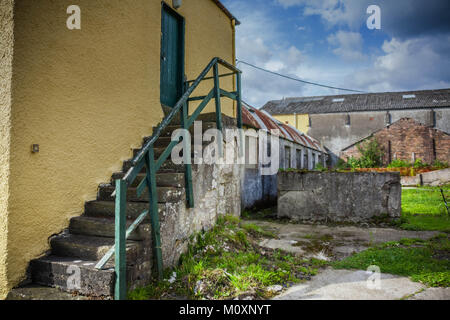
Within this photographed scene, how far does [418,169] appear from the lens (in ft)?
60.9

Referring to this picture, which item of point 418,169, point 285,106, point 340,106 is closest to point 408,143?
point 418,169

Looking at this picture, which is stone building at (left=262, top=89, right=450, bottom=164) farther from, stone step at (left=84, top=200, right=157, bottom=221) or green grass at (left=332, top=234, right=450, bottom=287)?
stone step at (left=84, top=200, right=157, bottom=221)

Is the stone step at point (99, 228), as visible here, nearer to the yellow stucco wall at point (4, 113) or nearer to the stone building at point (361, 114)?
the yellow stucco wall at point (4, 113)

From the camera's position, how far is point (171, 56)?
227 inches

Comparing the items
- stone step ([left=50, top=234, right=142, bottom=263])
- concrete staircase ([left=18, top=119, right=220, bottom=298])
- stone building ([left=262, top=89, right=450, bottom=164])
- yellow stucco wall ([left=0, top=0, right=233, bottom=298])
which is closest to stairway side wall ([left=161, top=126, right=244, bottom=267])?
concrete staircase ([left=18, top=119, right=220, bottom=298])

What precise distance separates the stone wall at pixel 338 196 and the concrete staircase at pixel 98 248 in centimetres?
398

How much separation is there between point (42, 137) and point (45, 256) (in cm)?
126

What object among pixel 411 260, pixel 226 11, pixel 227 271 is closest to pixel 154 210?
pixel 227 271

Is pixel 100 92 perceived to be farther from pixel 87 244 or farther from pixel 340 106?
pixel 340 106

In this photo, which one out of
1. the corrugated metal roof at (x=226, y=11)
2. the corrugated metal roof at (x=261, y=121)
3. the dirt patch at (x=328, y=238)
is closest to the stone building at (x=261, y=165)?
the corrugated metal roof at (x=261, y=121)

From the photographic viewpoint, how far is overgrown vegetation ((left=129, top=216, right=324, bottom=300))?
288cm

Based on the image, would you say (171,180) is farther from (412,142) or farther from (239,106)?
(412,142)

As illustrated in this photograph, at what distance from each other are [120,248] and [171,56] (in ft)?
14.3

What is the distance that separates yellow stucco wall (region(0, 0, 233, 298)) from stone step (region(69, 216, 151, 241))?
0.48 ft
